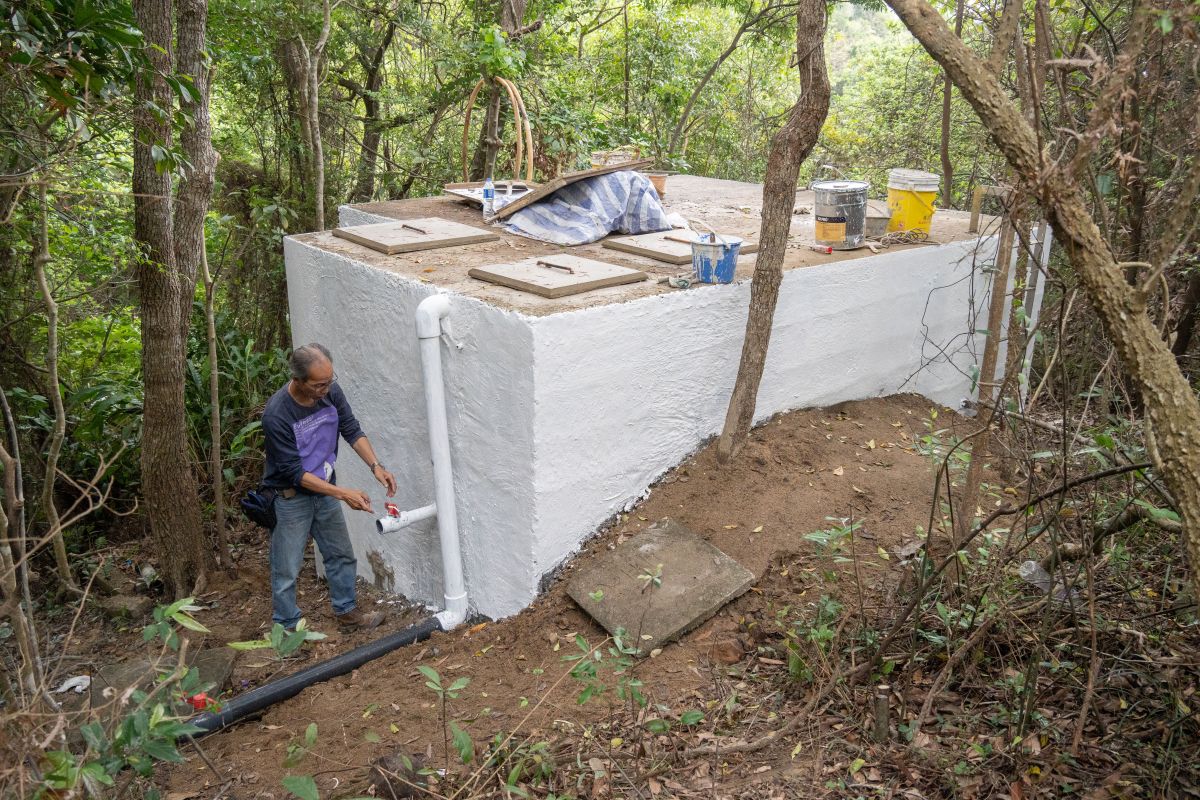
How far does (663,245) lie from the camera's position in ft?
16.8

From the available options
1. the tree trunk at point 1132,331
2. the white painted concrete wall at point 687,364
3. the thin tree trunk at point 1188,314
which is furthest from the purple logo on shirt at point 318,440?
the thin tree trunk at point 1188,314

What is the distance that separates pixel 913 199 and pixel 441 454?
340 cm

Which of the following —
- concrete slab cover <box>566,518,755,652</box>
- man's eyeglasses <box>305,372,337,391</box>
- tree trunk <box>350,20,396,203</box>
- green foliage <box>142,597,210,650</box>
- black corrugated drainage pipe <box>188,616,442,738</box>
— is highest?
tree trunk <box>350,20,396,203</box>

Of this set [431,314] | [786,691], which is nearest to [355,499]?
[431,314]

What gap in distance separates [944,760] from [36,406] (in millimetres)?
6494

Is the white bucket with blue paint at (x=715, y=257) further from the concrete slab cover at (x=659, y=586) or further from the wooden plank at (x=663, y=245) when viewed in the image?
the concrete slab cover at (x=659, y=586)

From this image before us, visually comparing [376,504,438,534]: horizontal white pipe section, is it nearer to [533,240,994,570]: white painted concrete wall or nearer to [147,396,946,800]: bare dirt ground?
[147,396,946,800]: bare dirt ground

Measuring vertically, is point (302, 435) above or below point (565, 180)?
below

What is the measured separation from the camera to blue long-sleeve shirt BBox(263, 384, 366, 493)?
14.2 feet

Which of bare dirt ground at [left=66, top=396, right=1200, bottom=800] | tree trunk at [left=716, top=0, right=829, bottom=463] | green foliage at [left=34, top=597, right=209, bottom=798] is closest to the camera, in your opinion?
green foliage at [left=34, top=597, right=209, bottom=798]

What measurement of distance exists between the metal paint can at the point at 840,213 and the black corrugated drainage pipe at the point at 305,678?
3142 mm

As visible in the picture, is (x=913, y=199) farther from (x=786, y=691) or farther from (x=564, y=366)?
(x=786, y=691)

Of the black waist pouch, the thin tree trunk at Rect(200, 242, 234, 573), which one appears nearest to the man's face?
the black waist pouch

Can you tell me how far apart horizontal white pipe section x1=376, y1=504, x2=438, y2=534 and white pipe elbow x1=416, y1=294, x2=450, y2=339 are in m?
0.91
